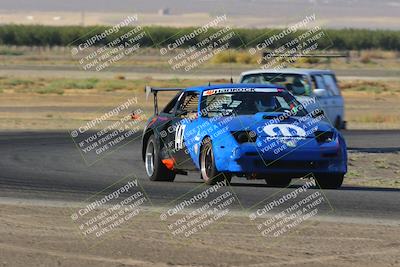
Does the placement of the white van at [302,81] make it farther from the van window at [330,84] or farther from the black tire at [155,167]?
the black tire at [155,167]

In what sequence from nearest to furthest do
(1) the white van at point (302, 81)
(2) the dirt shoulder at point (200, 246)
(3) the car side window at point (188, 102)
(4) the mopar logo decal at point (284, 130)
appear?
(2) the dirt shoulder at point (200, 246)
(4) the mopar logo decal at point (284, 130)
(3) the car side window at point (188, 102)
(1) the white van at point (302, 81)

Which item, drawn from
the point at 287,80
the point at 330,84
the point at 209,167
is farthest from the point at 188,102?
the point at 330,84

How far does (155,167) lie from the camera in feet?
55.1

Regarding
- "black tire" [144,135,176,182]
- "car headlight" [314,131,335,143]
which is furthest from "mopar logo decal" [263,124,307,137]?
"black tire" [144,135,176,182]

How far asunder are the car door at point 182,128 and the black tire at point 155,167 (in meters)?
0.31

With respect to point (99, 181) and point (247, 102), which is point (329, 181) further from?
point (99, 181)

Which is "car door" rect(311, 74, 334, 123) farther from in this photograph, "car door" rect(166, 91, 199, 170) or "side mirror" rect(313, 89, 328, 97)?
"car door" rect(166, 91, 199, 170)

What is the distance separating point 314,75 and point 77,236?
1347 cm

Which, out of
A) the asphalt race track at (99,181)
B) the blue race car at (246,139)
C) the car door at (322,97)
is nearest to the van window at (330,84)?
the car door at (322,97)

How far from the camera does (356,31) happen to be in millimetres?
159000

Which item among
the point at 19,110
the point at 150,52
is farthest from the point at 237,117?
the point at 150,52

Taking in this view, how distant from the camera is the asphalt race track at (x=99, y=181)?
1377 cm

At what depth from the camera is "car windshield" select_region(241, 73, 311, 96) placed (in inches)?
907

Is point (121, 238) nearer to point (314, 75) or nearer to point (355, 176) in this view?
point (355, 176)
